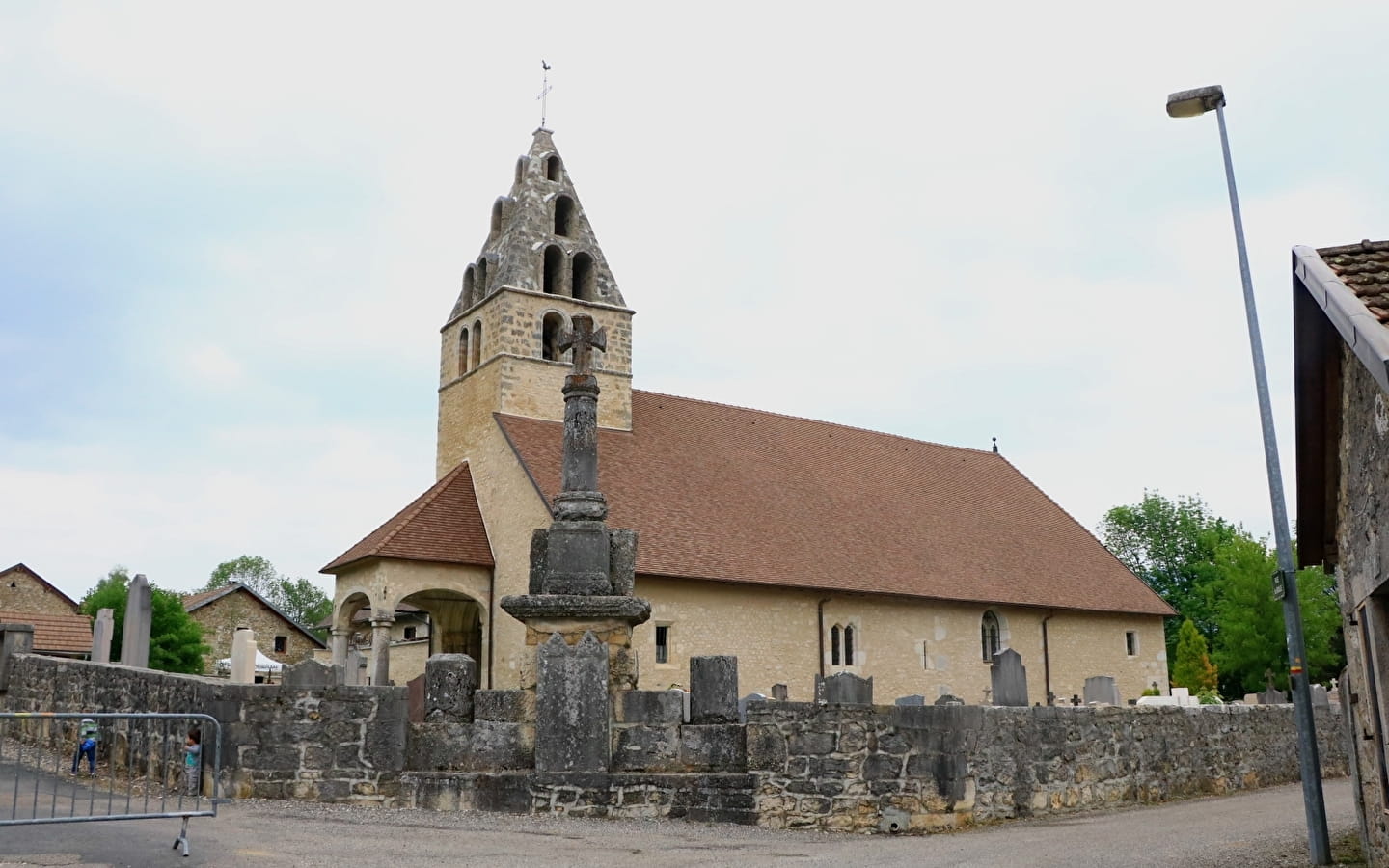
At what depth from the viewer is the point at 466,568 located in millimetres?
25547

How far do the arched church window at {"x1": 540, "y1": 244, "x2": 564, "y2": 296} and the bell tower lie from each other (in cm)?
2

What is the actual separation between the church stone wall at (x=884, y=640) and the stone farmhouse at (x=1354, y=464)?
47.9 feet

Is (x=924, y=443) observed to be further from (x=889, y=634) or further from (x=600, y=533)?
(x=600, y=533)

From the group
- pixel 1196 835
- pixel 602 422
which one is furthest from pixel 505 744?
pixel 602 422

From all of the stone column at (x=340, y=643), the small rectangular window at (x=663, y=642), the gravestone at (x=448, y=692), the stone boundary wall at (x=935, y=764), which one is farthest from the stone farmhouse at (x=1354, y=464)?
the stone column at (x=340, y=643)

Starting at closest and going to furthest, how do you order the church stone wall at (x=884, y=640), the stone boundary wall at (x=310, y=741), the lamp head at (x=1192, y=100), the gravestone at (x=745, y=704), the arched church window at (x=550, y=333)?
the lamp head at (x=1192, y=100) → the stone boundary wall at (x=310, y=741) → the gravestone at (x=745, y=704) → the church stone wall at (x=884, y=640) → the arched church window at (x=550, y=333)

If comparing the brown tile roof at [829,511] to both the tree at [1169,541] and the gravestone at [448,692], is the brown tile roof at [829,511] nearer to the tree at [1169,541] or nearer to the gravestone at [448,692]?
the gravestone at [448,692]

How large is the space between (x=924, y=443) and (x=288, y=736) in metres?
26.7

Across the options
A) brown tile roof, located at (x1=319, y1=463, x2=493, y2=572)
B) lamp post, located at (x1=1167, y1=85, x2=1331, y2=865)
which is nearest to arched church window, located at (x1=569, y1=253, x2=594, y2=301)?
brown tile roof, located at (x1=319, y1=463, x2=493, y2=572)

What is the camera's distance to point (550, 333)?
2898 cm

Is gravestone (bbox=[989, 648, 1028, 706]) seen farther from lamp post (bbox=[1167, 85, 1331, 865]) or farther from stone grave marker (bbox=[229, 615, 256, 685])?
stone grave marker (bbox=[229, 615, 256, 685])

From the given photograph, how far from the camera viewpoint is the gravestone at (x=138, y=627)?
17.4 meters

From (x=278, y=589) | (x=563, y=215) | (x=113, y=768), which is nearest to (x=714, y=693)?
(x=113, y=768)

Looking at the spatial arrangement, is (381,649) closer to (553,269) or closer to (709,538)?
(709,538)
